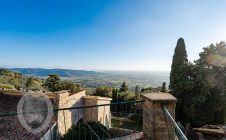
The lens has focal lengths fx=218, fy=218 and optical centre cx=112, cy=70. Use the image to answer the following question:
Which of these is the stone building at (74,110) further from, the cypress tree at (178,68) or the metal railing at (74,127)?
the cypress tree at (178,68)

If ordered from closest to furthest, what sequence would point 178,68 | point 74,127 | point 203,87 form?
point 74,127 → point 203,87 → point 178,68

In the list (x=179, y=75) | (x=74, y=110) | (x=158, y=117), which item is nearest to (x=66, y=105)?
(x=74, y=110)

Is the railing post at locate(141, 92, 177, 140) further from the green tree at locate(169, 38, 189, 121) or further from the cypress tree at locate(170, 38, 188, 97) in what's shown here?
the cypress tree at locate(170, 38, 188, 97)

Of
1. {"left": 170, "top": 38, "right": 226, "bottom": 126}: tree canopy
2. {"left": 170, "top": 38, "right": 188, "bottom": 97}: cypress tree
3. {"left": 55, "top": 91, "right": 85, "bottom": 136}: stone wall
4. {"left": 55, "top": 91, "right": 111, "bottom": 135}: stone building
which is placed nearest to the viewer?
{"left": 55, "top": 91, "right": 85, "bottom": 136}: stone wall

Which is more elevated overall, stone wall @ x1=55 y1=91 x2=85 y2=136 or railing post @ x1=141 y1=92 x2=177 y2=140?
railing post @ x1=141 y1=92 x2=177 y2=140

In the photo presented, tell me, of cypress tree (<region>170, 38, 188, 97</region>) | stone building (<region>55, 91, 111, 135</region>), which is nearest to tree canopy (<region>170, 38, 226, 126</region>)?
cypress tree (<region>170, 38, 188, 97</region>)

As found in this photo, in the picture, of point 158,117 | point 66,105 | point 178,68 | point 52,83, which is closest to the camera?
point 158,117

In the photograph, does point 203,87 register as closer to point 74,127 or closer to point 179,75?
point 179,75

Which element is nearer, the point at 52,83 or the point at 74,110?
the point at 74,110

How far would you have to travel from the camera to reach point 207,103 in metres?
17.0

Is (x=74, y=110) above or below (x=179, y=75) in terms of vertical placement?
below

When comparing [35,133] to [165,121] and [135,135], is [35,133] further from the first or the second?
[165,121]

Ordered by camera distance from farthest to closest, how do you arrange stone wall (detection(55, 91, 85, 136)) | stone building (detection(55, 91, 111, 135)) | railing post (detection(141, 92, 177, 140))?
stone building (detection(55, 91, 111, 135)) < stone wall (detection(55, 91, 85, 136)) < railing post (detection(141, 92, 177, 140))

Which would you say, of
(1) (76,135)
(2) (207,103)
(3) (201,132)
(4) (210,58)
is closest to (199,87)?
(2) (207,103)
